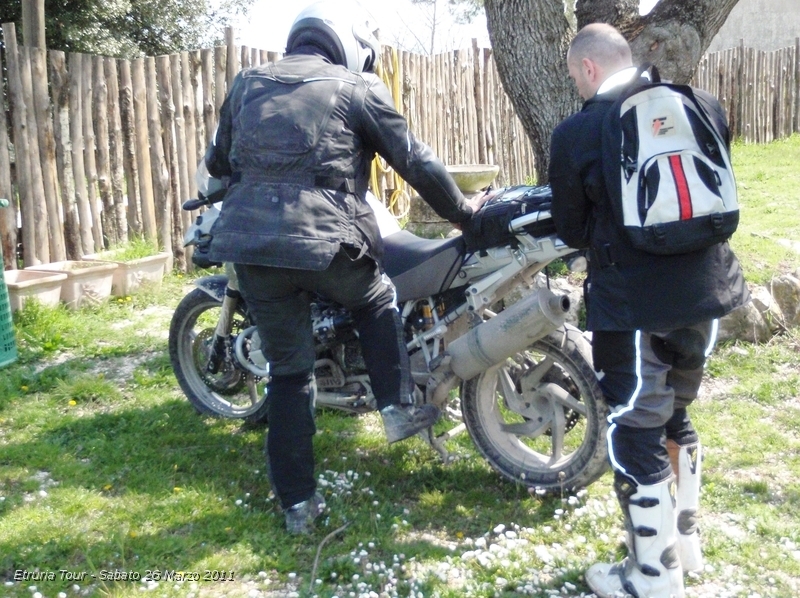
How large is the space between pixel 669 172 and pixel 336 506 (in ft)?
6.96

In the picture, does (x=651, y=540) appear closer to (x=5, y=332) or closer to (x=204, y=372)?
(x=204, y=372)

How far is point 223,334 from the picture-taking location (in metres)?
4.84

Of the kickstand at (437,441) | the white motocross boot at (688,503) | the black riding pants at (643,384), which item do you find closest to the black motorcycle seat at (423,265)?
the kickstand at (437,441)

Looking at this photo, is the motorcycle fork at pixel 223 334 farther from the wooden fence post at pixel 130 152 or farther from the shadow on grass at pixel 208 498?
the wooden fence post at pixel 130 152

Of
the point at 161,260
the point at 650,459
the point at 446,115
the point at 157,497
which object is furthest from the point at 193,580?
the point at 446,115

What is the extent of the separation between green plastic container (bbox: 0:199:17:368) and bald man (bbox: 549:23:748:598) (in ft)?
14.0

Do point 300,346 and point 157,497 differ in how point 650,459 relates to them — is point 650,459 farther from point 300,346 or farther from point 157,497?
point 157,497

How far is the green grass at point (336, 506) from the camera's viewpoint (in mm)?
3406

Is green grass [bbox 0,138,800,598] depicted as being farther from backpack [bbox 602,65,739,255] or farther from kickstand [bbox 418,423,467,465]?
backpack [bbox 602,65,739,255]

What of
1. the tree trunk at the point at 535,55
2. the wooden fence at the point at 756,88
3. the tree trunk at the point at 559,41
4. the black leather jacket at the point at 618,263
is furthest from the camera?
the wooden fence at the point at 756,88

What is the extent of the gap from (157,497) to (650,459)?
2302 millimetres

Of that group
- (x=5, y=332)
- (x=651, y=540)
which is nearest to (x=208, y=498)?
(x=651, y=540)

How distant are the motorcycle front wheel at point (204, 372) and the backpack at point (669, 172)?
2660 millimetres

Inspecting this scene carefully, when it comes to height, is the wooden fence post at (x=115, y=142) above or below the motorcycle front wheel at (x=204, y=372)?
above
